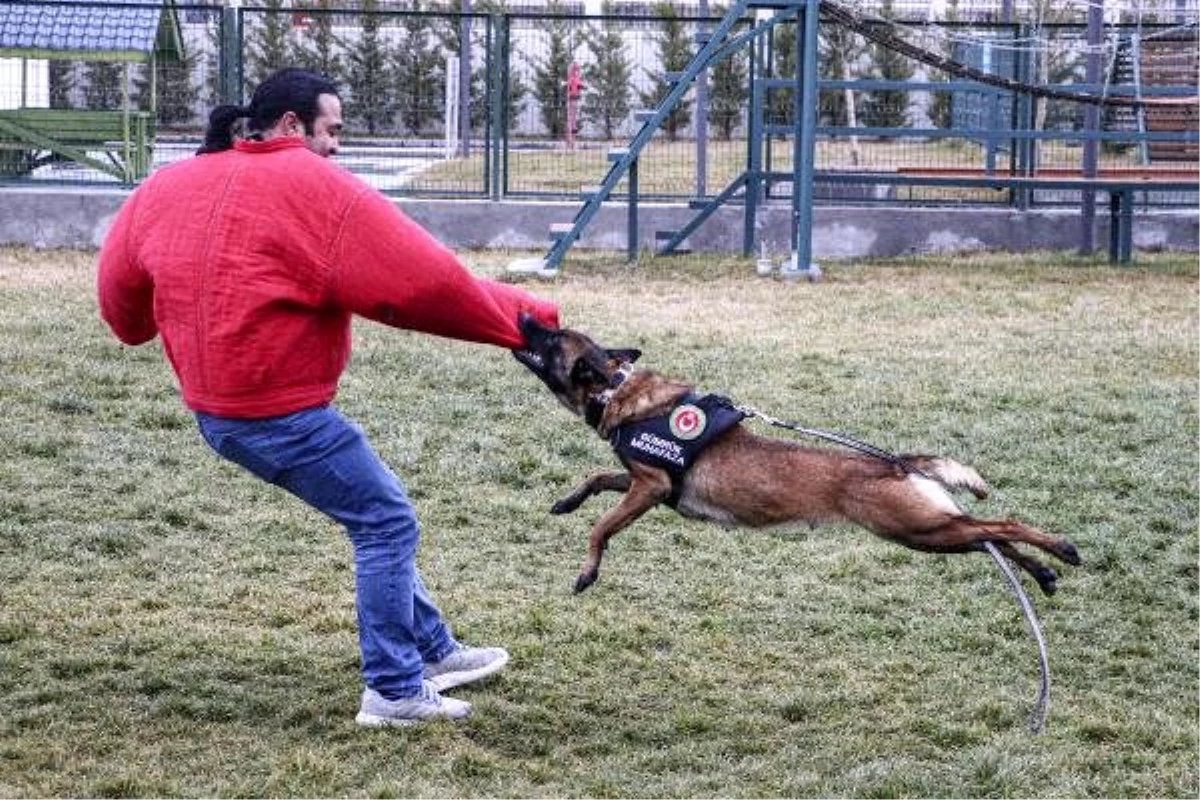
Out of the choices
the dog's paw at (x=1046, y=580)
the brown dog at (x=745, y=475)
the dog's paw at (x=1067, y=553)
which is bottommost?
the dog's paw at (x=1046, y=580)

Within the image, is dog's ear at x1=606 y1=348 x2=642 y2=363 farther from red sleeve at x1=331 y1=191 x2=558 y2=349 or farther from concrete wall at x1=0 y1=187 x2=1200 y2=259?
concrete wall at x1=0 y1=187 x2=1200 y2=259

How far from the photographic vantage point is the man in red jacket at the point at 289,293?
181 inches

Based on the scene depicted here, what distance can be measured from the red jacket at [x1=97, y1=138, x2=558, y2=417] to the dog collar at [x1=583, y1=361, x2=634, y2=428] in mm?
670

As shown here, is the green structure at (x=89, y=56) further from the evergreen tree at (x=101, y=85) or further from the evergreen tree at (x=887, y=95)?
the evergreen tree at (x=887, y=95)

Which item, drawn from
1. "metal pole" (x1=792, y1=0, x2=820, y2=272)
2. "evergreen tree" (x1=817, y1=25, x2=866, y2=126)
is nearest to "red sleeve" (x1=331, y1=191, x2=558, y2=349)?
"metal pole" (x1=792, y1=0, x2=820, y2=272)

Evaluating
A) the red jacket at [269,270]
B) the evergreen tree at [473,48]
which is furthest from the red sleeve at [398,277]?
the evergreen tree at [473,48]

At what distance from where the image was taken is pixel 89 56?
688 inches

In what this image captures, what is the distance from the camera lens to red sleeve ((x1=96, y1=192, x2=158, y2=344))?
4.76 meters

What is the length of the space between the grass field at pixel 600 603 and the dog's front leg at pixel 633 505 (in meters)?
0.37

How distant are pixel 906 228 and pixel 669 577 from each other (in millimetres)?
10421

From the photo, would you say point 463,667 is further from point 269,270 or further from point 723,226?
point 723,226

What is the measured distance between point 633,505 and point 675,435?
256mm

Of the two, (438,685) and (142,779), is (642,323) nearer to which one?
(438,685)

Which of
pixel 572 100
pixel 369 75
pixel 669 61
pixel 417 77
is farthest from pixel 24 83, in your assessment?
pixel 669 61
